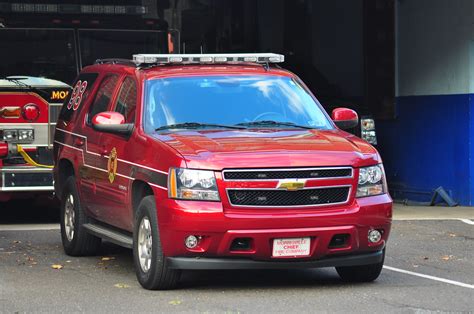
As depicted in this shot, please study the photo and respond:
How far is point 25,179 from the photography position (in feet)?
41.3

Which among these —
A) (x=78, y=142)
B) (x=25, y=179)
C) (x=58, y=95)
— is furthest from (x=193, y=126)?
(x=58, y=95)

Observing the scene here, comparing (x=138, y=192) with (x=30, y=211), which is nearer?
(x=138, y=192)

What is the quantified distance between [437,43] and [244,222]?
1027 cm

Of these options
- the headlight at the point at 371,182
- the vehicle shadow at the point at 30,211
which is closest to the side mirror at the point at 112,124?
the headlight at the point at 371,182

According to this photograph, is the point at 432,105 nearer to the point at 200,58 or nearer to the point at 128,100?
the point at 200,58

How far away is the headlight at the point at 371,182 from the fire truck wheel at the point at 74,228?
3.28 metres

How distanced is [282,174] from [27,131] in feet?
19.4

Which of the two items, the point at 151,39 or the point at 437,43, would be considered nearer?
the point at 151,39

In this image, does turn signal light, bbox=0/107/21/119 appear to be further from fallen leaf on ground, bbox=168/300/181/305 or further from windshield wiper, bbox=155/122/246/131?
fallen leaf on ground, bbox=168/300/181/305

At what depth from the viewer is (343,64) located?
20312mm

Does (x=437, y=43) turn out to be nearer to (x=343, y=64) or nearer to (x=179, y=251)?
(x=343, y=64)

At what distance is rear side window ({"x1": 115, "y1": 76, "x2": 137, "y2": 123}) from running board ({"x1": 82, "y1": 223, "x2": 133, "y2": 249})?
107 cm

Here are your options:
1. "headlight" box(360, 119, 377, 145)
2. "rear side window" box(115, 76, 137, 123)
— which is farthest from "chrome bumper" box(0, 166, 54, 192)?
"headlight" box(360, 119, 377, 145)

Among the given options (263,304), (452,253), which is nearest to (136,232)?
(263,304)
